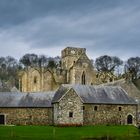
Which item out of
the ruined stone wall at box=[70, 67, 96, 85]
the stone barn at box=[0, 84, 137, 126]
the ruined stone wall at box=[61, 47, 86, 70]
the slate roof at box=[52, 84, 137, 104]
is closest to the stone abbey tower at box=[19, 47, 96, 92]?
the ruined stone wall at box=[70, 67, 96, 85]

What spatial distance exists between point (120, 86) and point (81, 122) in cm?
1055

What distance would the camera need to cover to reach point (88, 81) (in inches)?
3241

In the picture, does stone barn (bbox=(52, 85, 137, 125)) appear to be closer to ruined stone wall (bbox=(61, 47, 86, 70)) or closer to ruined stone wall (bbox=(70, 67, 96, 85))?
ruined stone wall (bbox=(70, 67, 96, 85))

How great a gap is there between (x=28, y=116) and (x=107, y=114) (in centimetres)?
1102

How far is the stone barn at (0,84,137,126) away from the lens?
57.3 meters

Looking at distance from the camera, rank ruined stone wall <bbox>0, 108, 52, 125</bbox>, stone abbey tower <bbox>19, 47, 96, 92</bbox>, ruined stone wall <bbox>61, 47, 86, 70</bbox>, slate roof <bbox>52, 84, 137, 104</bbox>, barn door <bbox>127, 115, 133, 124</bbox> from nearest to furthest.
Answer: ruined stone wall <bbox>0, 108, 52, 125</bbox> → slate roof <bbox>52, 84, 137, 104</bbox> → barn door <bbox>127, 115, 133, 124</bbox> → stone abbey tower <bbox>19, 47, 96, 92</bbox> → ruined stone wall <bbox>61, 47, 86, 70</bbox>

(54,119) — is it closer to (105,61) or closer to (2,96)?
(2,96)

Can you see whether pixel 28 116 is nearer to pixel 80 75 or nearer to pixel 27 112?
pixel 27 112

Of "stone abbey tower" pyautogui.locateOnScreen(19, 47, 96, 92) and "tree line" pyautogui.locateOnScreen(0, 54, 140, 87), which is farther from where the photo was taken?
"tree line" pyautogui.locateOnScreen(0, 54, 140, 87)

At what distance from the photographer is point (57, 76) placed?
86.6 m

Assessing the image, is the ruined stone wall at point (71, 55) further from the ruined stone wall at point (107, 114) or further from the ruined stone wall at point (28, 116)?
the ruined stone wall at point (28, 116)

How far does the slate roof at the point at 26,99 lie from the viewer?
59.9 meters

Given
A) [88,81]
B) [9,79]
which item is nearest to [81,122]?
[88,81]

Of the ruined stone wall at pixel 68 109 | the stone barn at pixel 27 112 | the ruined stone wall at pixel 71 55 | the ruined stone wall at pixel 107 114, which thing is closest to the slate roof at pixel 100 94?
the ruined stone wall at pixel 107 114
